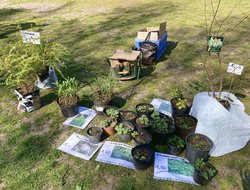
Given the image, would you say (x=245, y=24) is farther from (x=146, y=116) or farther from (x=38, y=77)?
(x=38, y=77)

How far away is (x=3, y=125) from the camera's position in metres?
3.83

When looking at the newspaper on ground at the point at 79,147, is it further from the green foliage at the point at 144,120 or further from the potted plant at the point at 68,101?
the green foliage at the point at 144,120

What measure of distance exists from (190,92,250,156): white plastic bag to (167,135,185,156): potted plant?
28cm

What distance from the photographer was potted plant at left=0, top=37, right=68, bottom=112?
3.89m

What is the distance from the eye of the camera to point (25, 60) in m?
3.83

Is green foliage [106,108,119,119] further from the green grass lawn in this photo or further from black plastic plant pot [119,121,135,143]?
the green grass lawn

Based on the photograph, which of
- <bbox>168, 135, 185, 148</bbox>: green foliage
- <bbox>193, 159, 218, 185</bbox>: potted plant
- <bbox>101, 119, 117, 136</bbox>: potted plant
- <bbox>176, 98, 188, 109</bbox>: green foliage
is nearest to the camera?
<bbox>193, 159, 218, 185</bbox>: potted plant

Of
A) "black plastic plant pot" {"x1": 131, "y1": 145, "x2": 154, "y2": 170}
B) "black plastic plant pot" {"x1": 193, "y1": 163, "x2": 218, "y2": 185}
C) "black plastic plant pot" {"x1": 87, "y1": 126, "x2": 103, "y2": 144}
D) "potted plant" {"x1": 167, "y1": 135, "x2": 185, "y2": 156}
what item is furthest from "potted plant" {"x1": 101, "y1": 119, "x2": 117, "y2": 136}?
"black plastic plant pot" {"x1": 193, "y1": 163, "x2": 218, "y2": 185}

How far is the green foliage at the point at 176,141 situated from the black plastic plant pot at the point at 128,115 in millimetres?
646

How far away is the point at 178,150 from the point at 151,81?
1989 millimetres

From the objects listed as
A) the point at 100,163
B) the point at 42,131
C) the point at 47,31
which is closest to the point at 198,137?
the point at 100,163

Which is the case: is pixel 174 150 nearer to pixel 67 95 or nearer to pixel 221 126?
pixel 221 126

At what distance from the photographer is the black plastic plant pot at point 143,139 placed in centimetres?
322

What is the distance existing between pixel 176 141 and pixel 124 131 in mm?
715
